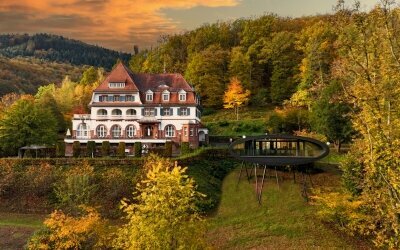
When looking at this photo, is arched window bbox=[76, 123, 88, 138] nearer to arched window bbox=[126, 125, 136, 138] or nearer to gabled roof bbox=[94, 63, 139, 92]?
gabled roof bbox=[94, 63, 139, 92]

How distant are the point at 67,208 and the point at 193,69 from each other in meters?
53.2

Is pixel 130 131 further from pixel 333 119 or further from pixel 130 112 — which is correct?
pixel 333 119

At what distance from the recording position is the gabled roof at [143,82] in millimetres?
62656

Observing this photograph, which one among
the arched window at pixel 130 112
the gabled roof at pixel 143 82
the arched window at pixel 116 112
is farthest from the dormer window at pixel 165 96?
the arched window at pixel 116 112

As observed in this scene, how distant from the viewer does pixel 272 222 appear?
35.7 metres

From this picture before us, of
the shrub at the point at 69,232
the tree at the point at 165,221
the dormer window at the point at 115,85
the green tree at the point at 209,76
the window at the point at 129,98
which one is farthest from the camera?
the green tree at the point at 209,76

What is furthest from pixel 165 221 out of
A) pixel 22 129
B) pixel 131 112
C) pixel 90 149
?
pixel 131 112

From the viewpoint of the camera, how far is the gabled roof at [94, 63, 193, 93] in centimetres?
6266

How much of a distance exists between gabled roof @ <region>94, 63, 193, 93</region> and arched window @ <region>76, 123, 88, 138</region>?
5.00 m

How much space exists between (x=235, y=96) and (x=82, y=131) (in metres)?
29.2

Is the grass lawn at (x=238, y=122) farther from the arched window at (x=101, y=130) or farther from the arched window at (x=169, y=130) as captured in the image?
the arched window at (x=101, y=130)

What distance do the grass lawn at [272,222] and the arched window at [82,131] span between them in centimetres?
2482

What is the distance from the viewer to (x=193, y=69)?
88125 millimetres

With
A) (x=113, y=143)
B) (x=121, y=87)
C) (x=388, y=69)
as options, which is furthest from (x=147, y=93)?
(x=388, y=69)
